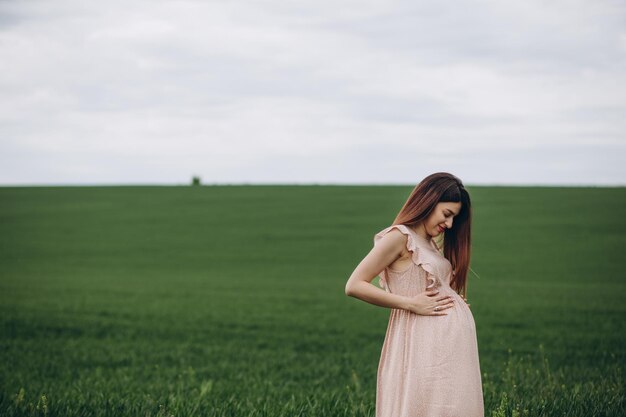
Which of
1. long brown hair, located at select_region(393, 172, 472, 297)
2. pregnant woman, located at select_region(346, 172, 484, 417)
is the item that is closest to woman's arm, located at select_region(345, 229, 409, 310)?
pregnant woman, located at select_region(346, 172, 484, 417)

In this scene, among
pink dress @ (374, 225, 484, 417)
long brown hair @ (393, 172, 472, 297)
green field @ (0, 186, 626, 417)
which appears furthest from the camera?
green field @ (0, 186, 626, 417)

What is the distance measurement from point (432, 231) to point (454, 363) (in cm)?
65

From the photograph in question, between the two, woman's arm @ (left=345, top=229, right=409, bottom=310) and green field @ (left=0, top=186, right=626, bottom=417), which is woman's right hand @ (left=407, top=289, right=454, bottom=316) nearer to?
woman's arm @ (left=345, top=229, right=409, bottom=310)

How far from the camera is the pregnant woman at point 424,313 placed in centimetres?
356

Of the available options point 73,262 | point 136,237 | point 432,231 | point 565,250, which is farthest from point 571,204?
point 432,231

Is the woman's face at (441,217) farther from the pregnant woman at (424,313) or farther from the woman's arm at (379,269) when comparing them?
the woman's arm at (379,269)

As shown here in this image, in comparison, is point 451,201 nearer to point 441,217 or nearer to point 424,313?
point 441,217

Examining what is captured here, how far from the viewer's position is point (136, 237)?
32875 millimetres

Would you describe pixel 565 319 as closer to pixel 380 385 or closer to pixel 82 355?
pixel 82 355

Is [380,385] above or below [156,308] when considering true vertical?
above

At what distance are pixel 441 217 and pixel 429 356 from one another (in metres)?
0.67

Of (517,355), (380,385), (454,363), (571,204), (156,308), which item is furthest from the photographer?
(571,204)

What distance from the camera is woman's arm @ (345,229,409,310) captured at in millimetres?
3605

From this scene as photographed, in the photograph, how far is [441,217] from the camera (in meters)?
3.71
